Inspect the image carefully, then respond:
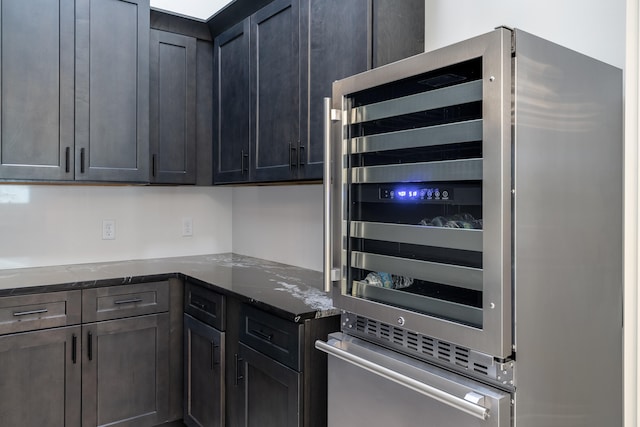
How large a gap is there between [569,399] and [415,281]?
48 cm

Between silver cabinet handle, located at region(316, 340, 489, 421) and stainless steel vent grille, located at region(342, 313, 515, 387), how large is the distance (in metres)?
0.07

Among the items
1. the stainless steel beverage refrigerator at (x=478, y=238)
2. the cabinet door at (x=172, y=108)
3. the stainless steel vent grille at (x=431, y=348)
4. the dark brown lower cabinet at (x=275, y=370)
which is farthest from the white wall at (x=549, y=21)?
the cabinet door at (x=172, y=108)

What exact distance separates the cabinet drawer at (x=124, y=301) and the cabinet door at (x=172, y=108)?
2.14 feet

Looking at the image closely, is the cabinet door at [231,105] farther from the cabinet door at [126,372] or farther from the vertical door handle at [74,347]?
the vertical door handle at [74,347]

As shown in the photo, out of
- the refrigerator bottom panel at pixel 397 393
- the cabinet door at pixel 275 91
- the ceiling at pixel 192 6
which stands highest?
the ceiling at pixel 192 6

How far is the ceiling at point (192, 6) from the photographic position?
3.00 metres

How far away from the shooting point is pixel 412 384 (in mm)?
1181

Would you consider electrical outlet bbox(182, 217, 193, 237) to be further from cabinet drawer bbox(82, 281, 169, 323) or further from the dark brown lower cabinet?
the dark brown lower cabinet

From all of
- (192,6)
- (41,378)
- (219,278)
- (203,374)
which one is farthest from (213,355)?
(192,6)

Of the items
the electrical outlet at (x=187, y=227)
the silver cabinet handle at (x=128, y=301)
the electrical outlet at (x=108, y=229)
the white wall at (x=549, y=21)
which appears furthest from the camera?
the electrical outlet at (x=187, y=227)

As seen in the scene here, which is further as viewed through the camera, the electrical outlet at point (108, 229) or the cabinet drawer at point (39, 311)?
the electrical outlet at point (108, 229)

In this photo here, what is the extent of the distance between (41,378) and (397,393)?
1.70 meters

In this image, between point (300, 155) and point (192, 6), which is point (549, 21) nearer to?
point (300, 155)
